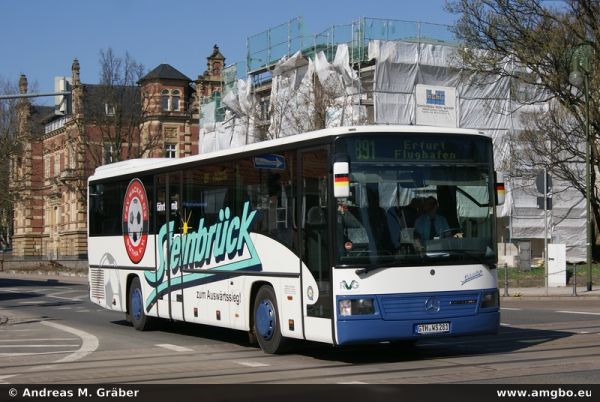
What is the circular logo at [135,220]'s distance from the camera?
19.2m

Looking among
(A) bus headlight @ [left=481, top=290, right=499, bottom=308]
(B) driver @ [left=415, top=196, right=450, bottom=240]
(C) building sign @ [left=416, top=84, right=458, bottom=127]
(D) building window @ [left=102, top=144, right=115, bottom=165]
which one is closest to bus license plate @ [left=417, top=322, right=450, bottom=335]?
(A) bus headlight @ [left=481, top=290, right=499, bottom=308]

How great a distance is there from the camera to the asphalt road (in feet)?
38.4

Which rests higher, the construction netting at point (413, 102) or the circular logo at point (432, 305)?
the construction netting at point (413, 102)

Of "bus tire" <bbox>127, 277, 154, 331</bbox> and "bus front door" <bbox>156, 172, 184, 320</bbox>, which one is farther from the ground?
"bus front door" <bbox>156, 172, 184, 320</bbox>

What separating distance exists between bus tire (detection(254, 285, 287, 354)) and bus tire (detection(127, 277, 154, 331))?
17.4 ft

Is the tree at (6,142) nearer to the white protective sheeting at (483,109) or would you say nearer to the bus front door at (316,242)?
the white protective sheeting at (483,109)

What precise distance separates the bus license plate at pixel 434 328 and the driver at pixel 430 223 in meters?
1.13

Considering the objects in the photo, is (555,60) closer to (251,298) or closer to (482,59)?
(482,59)

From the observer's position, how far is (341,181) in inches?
484

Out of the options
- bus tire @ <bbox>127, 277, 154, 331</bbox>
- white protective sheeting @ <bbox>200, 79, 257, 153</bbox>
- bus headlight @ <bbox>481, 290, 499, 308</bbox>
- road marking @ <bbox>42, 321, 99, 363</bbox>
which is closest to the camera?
bus headlight @ <bbox>481, 290, 499, 308</bbox>

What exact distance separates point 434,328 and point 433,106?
34.0 m

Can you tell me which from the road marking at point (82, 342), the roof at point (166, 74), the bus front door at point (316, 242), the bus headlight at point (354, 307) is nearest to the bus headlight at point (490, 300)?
the bus headlight at point (354, 307)

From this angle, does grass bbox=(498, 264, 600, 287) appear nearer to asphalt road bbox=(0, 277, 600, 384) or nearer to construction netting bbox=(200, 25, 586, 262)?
construction netting bbox=(200, 25, 586, 262)
